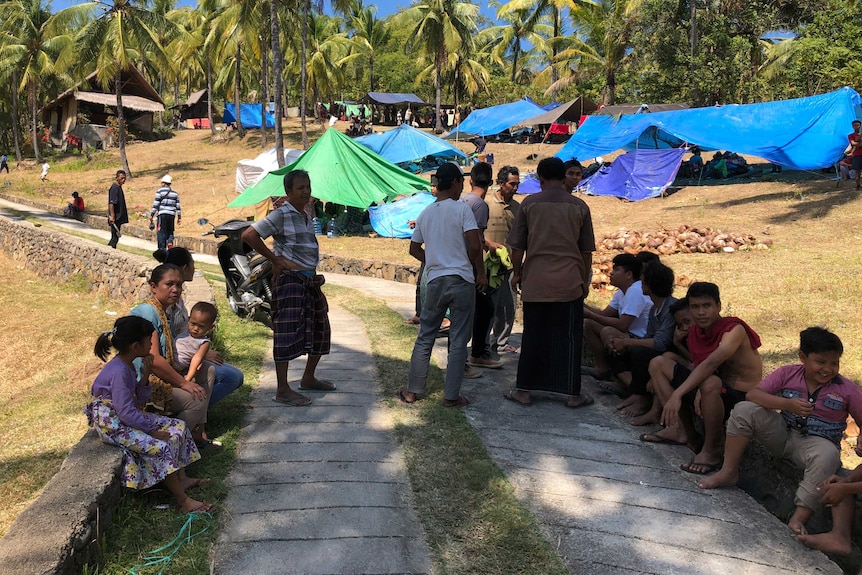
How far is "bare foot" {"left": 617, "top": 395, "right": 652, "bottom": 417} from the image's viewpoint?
458 cm

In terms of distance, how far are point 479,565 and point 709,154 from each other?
22.1 metres

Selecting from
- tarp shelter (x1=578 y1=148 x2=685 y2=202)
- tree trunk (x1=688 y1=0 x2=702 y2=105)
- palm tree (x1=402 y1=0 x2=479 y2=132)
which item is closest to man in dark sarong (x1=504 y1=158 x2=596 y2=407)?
tarp shelter (x1=578 y1=148 x2=685 y2=202)

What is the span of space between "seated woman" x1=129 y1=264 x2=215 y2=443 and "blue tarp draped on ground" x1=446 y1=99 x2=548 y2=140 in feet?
84.2

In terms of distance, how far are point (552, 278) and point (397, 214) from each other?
1162 centimetres

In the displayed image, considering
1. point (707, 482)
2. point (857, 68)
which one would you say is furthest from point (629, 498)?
point (857, 68)

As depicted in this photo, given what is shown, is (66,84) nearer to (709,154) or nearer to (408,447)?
(709,154)

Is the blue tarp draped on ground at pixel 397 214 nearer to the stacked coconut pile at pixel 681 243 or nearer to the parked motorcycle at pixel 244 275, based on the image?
the stacked coconut pile at pixel 681 243

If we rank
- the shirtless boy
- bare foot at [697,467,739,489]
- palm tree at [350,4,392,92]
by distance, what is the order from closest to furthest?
bare foot at [697,467,739,489] → the shirtless boy → palm tree at [350,4,392,92]

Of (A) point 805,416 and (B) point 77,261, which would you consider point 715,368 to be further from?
(B) point 77,261

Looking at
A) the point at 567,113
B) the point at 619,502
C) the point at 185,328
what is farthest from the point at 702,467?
the point at 567,113

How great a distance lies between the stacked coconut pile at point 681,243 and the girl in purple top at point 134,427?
757 centimetres

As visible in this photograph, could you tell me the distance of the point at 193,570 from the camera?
2.64m

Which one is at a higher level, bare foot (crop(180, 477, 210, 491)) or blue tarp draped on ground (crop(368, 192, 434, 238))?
blue tarp draped on ground (crop(368, 192, 434, 238))

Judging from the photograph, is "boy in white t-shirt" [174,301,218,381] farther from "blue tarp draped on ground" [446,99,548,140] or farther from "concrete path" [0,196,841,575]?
"blue tarp draped on ground" [446,99,548,140]
